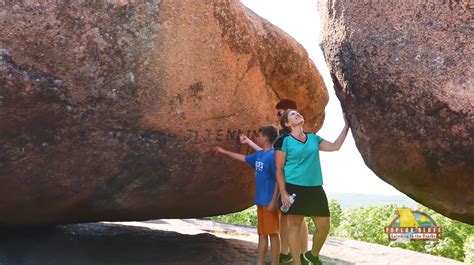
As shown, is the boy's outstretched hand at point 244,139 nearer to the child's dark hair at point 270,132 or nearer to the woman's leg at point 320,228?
the child's dark hair at point 270,132

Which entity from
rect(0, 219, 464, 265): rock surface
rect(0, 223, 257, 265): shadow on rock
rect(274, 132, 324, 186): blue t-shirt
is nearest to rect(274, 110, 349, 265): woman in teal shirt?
rect(274, 132, 324, 186): blue t-shirt

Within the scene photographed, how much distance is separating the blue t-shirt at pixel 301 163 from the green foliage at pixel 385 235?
23.5 feet

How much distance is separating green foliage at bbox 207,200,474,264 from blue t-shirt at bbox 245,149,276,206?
6.92m

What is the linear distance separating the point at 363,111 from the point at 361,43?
52 centimetres

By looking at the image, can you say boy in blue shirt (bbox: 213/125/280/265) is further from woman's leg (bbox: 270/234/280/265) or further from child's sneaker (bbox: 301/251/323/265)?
child's sneaker (bbox: 301/251/323/265)

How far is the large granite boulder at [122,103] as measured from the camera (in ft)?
16.3

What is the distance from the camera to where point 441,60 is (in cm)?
477

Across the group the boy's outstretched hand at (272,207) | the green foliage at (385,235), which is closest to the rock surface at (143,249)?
the boy's outstretched hand at (272,207)

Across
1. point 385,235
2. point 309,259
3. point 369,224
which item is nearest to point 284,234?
point 309,259

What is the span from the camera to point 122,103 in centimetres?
524

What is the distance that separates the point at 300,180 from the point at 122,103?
1549mm

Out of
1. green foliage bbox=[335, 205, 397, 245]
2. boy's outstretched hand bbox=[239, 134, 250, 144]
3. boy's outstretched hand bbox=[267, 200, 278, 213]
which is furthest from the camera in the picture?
green foliage bbox=[335, 205, 397, 245]

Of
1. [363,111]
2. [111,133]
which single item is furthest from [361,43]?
[111,133]

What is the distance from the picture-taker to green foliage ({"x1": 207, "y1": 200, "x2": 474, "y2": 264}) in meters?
12.6
